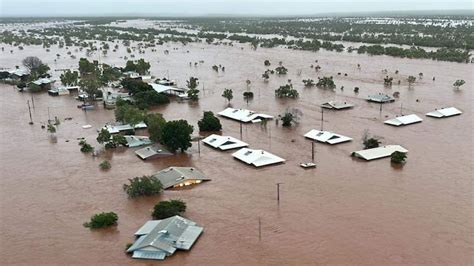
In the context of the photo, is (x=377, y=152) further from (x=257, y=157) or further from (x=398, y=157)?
(x=257, y=157)

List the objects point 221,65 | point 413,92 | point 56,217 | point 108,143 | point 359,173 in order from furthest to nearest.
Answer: point 221,65 → point 413,92 → point 108,143 → point 359,173 → point 56,217

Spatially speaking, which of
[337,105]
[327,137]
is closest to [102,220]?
[327,137]

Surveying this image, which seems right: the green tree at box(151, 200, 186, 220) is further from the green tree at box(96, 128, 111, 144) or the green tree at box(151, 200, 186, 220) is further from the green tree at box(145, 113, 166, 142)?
the green tree at box(96, 128, 111, 144)

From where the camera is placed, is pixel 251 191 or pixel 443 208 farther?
pixel 251 191

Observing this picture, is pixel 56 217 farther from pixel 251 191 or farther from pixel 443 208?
pixel 443 208

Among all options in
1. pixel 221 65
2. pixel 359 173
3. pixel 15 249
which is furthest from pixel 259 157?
pixel 221 65

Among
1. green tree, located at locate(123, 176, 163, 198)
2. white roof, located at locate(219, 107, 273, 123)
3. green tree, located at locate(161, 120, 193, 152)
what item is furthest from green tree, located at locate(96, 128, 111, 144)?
white roof, located at locate(219, 107, 273, 123)

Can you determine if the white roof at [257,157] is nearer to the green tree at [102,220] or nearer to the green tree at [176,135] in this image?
the green tree at [176,135]
